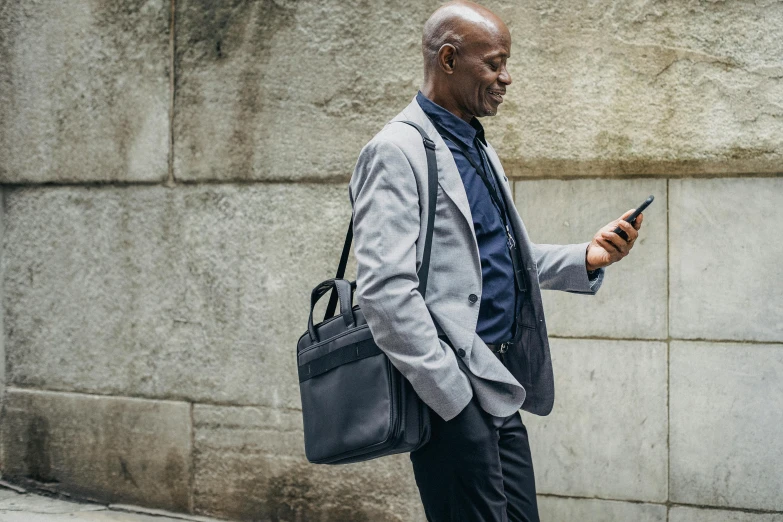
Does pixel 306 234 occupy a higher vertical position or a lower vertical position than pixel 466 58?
lower

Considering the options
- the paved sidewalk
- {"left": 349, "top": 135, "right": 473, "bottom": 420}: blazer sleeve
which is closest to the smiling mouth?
{"left": 349, "top": 135, "right": 473, "bottom": 420}: blazer sleeve

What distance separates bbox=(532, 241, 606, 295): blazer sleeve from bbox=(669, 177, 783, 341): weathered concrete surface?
1279 millimetres

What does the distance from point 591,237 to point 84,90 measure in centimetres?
262

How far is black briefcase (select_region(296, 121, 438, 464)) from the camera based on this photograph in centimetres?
227

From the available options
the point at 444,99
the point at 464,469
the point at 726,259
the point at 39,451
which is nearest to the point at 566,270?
the point at 444,99

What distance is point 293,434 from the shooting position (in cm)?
438

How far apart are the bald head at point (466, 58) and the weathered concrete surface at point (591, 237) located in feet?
5.05

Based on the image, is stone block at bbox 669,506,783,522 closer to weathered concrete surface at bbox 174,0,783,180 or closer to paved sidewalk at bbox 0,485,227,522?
weathered concrete surface at bbox 174,0,783,180

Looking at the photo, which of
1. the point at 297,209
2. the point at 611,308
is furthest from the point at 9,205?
the point at 611,308

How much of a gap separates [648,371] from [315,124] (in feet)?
6.02

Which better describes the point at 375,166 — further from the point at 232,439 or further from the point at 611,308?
the point at 232,439

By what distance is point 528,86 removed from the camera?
13.2 ft

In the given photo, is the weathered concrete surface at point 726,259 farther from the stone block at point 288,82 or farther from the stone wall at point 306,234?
the stone block at point 288,82

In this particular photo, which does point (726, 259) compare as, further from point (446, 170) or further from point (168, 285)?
point (168, 285)
